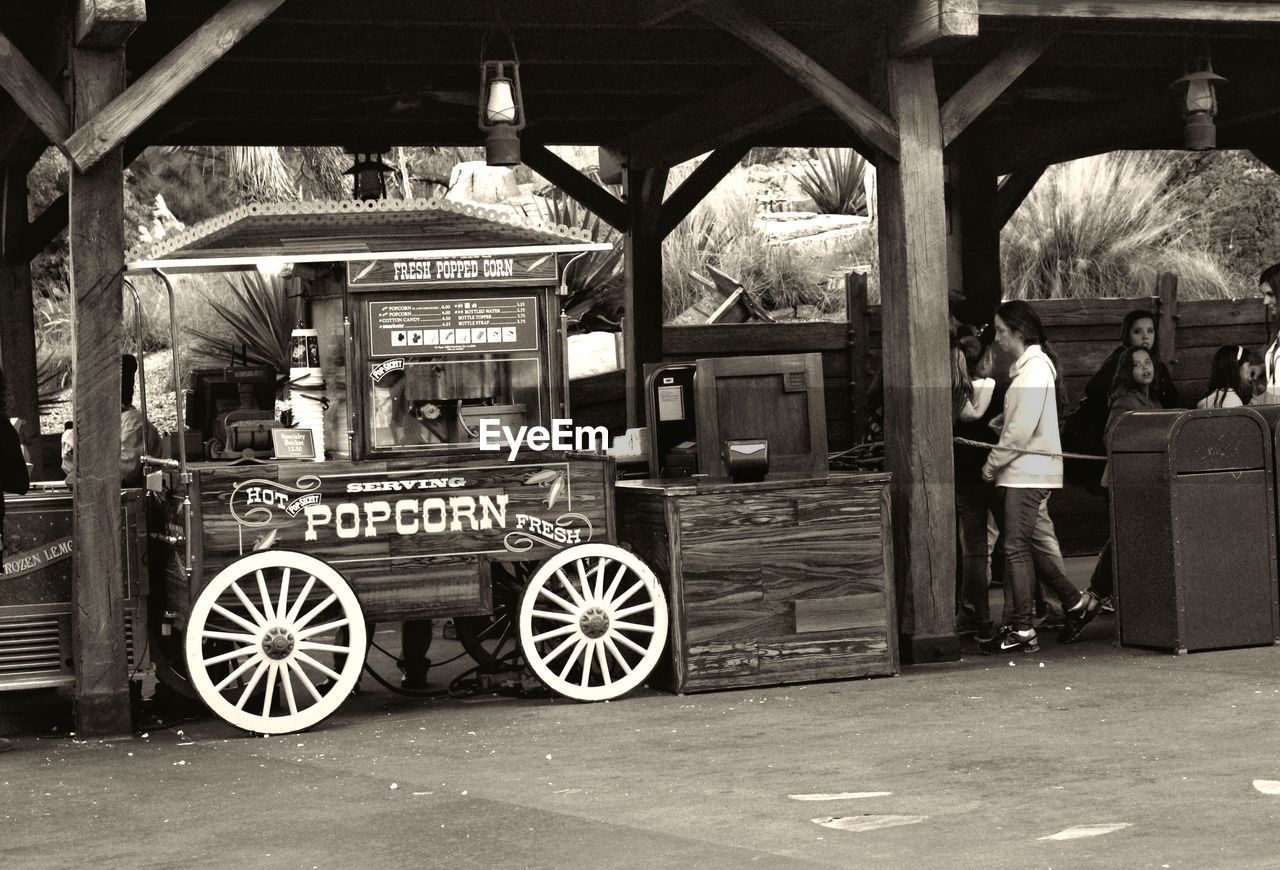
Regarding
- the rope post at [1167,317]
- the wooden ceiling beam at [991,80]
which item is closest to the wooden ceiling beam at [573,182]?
the wooden ceiling beam at [991,80]

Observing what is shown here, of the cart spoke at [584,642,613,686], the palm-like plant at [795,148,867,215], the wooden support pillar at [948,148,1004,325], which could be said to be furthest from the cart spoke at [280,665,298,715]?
the palm-like plant at [795,148,867,215]

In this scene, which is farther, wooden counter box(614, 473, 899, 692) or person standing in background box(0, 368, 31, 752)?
wooden counter box(614, 473, 899, 692)

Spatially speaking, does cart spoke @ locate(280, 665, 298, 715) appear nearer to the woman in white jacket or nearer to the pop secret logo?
the pop secret logo

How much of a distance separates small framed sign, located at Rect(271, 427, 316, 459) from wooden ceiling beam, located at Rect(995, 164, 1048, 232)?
6.97 m

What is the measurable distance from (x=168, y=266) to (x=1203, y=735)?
182 inches

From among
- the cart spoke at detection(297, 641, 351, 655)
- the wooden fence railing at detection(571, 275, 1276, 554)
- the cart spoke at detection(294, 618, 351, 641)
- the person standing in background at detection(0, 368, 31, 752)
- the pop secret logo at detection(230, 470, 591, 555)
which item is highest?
the wooden fence railing at detection(571, 275, 1276, 554)

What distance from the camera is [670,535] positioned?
8.23 meters

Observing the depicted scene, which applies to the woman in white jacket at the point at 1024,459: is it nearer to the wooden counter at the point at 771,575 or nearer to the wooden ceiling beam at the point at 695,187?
the wooden counter at the point at 771,575

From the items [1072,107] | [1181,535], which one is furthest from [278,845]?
[1072,107]

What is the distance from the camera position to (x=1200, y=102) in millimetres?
10648

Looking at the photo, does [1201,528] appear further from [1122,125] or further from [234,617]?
[234,617]

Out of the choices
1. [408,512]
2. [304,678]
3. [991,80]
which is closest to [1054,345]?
[991,80]

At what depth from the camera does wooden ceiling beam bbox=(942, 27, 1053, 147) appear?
29.6 feet

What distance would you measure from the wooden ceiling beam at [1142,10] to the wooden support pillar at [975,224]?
3833mm
